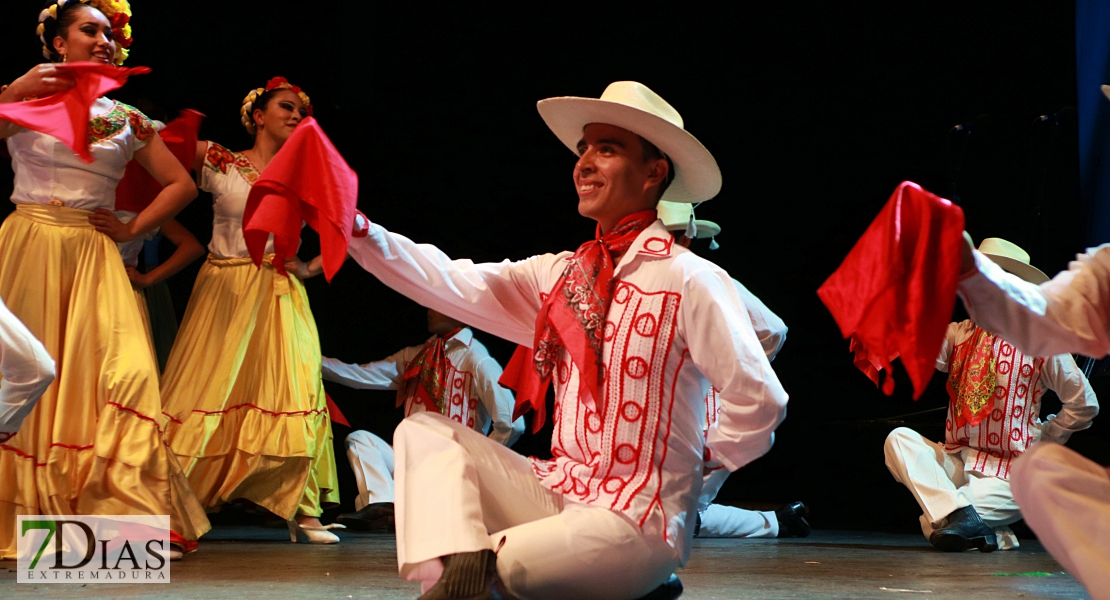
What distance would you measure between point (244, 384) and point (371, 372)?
1.60m

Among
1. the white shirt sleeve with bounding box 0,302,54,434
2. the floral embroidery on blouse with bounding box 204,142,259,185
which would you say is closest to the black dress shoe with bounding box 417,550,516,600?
the white shirt sleeve with bounding box 0,302,54,434

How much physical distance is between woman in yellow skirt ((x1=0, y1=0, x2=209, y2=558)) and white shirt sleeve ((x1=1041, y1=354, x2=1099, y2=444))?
3.83 meters

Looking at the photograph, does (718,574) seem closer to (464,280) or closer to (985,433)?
(464,280)

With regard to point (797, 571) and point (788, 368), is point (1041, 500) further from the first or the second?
point (788, 368)

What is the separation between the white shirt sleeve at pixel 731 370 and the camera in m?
2.11

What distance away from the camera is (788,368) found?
679 centimetres

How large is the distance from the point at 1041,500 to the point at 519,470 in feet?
3.08

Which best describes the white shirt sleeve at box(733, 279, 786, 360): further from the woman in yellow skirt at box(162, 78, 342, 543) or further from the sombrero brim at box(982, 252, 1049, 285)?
the woman in yellow skirt at box(162, 78, 342, 543)

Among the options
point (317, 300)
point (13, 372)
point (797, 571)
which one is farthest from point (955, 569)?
point (317, 300)

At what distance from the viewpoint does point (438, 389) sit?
5668 millimetres

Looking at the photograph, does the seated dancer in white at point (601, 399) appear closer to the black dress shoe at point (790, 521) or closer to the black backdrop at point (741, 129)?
the black dress shoe at point (790, 521)

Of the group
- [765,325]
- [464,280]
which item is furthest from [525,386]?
[765,325]

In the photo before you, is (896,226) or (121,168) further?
(121,168)

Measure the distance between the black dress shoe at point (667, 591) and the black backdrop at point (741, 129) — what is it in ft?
14.2
